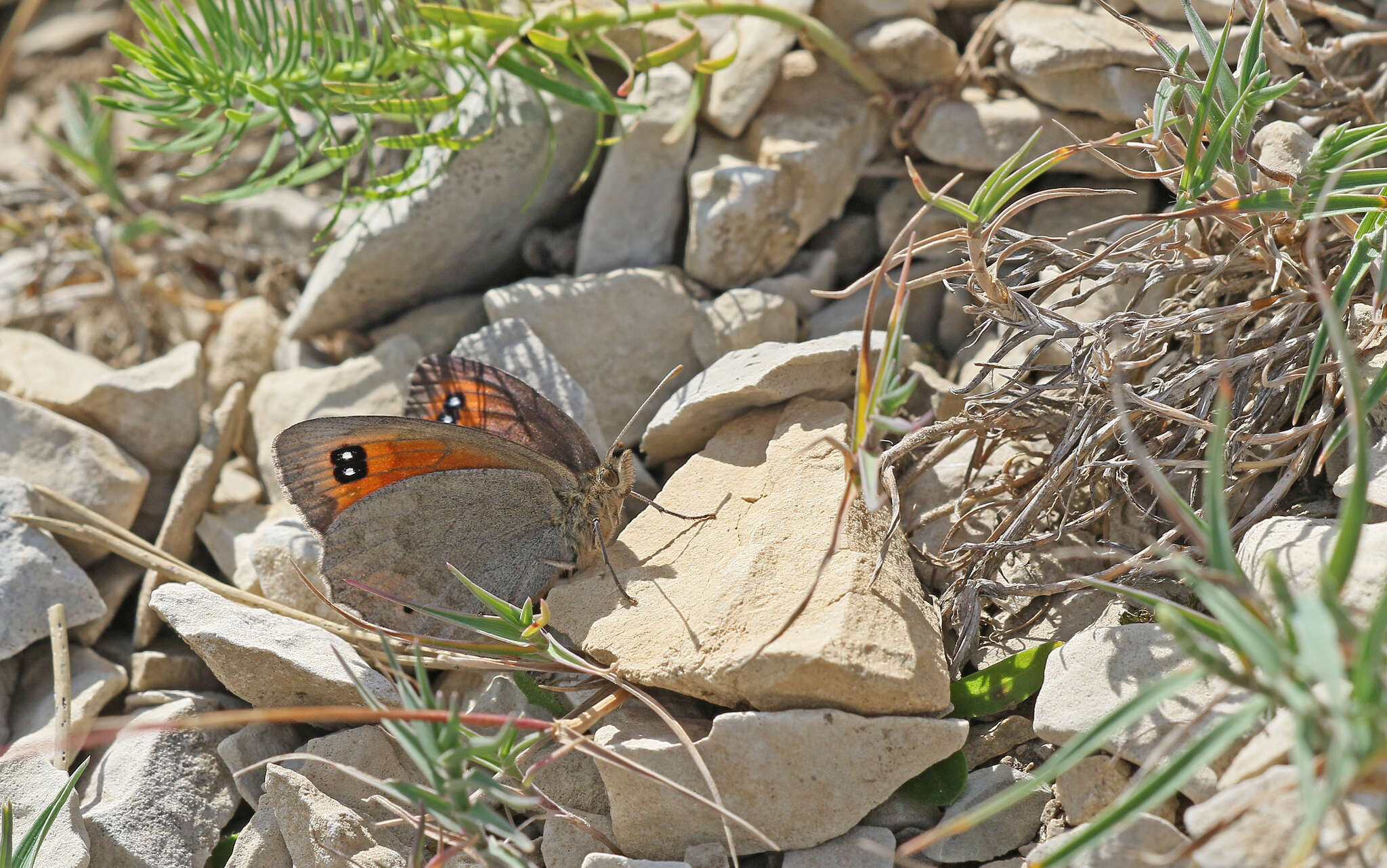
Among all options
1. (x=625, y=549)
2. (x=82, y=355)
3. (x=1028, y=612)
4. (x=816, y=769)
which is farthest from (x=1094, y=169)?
(x=82, y=355)

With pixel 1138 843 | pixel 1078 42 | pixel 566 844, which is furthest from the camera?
pixel 1078 42

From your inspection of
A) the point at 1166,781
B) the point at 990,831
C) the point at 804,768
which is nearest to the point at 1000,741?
the point at 990,831

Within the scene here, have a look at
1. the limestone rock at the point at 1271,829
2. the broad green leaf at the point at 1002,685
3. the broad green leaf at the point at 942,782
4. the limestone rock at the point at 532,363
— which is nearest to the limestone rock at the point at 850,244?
the limestone rock at the point at 532,363

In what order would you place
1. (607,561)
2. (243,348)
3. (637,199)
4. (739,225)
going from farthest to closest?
(243,348)
(637,199)
(739,225)
(607,561)

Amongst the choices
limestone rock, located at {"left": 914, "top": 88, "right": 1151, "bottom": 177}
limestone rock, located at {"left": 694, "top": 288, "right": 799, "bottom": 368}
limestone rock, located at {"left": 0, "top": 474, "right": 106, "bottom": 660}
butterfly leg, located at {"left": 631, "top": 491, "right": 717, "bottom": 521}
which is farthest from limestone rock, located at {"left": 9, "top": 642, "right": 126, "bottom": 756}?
limestone rock, located at {"left": 914, "top": 88, "right": 1151, "bottom": 177}

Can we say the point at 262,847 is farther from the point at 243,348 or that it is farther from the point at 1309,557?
the point at 1309,557

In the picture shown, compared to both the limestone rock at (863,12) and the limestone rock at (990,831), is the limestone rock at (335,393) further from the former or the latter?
the limestone rock at (990,831)
